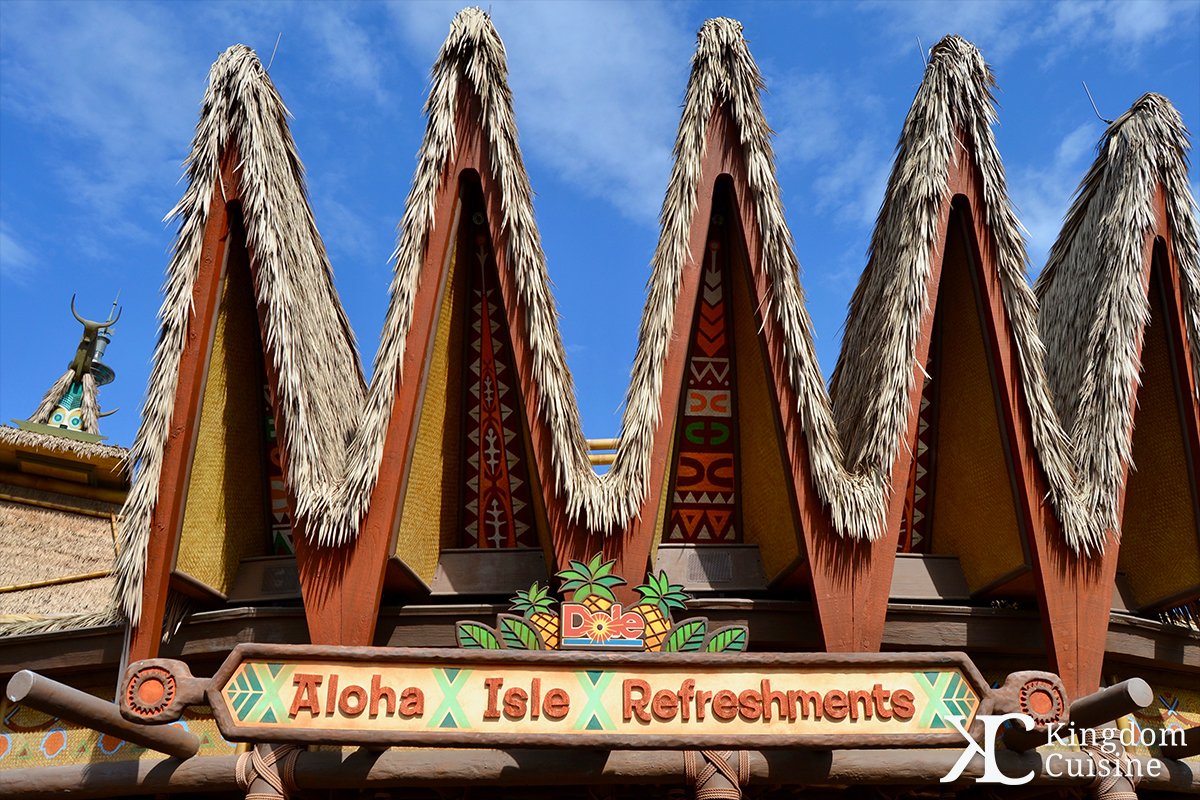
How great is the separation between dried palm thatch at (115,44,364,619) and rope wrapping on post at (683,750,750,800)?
339 cm

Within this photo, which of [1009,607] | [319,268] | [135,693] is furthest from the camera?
[319,268]

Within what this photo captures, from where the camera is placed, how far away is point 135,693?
738cm

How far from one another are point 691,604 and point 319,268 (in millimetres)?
4940

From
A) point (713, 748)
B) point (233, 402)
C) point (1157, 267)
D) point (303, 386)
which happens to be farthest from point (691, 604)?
point (1157, 267)

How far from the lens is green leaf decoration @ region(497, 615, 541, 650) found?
8242 millimetres

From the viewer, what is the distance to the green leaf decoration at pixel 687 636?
27.1 ft

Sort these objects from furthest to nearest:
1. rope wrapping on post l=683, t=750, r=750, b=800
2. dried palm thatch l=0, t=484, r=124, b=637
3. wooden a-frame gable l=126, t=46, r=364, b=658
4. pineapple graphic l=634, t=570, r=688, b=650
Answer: dried palm thatch l=0, t=484, r=124, b=637 < wooden a-frame gable l=126, t=46, r=364, b=658 < pineapple graphic l=634, t=570, r=688, b=650 < rope wrapping on post l=683, t=750, r=750, b=800

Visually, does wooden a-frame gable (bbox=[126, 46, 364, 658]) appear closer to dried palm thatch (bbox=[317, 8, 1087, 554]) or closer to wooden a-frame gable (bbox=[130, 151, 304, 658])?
wooden a-frame gable (bbox=[130, 151, 304, 658])

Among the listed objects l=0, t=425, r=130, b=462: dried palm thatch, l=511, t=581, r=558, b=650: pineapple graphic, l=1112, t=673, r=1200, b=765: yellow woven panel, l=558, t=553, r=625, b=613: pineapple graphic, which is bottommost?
l=1112, t=673, r=1200, b=765: yellow woven panel

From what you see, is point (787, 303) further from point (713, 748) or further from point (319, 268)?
point (319, 268)

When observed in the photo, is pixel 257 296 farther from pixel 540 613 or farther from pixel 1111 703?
pixel 1111 703

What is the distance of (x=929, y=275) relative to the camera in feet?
30.9

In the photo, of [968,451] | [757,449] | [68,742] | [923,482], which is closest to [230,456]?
[68,742]

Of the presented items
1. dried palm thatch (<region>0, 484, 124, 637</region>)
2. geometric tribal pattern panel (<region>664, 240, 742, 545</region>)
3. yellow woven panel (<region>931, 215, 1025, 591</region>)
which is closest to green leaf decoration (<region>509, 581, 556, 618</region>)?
geometric tribal pattern panel (<region>664, 240, 742, 545</region>)
